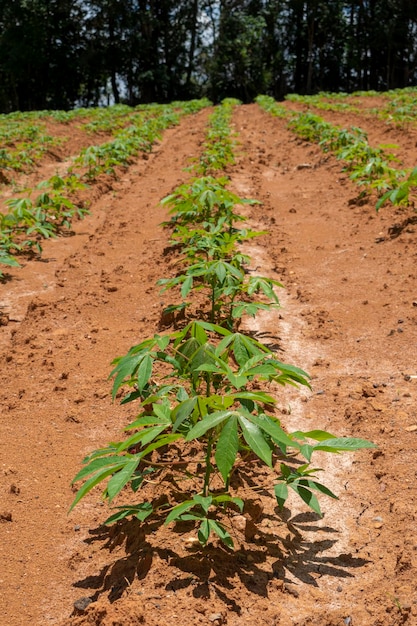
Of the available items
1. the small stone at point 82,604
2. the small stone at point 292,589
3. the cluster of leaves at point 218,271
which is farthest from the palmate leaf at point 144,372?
the cluster of leaves at point 218,271

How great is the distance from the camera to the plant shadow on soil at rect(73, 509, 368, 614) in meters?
1.86

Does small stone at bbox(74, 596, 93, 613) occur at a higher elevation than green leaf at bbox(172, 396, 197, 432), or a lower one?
lower

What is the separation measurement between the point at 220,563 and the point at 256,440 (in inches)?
25.1

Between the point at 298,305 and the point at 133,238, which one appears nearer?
the point at 298,305

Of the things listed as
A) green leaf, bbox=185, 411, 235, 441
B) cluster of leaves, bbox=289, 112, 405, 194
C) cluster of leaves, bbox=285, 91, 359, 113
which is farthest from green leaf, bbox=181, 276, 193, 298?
cluster of leaves, bbox=285, 91, 359, 113

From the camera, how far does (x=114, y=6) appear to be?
35.1m

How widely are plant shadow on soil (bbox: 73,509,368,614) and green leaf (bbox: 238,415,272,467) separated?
0.59 meters

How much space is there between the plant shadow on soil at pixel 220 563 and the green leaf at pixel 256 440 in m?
0.59

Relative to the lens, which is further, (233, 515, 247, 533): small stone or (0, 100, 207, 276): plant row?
(0, 100, 207, 276): plant row

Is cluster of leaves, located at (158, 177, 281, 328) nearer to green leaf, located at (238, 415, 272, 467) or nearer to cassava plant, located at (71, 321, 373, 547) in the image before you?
cassava plant, located at (71, 321, 373, 547)

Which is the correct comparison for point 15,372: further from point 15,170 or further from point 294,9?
point 294,9

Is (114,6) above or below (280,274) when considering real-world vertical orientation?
above

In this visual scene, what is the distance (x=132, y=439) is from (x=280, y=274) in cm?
349

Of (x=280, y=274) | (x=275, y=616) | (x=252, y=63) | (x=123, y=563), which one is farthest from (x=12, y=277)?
(x=252, y=63)
